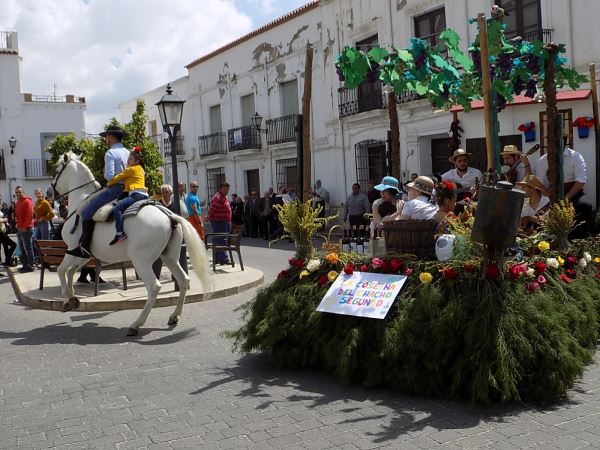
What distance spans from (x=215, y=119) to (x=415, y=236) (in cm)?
2529

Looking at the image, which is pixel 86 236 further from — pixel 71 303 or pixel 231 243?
pixel 231 243

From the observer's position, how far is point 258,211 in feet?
72.0

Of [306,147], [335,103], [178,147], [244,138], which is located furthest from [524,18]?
[178,147]

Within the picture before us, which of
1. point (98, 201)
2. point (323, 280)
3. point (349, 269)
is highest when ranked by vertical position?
point (98, 201)

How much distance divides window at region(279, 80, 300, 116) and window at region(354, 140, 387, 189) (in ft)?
13.8

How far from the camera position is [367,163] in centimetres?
2128

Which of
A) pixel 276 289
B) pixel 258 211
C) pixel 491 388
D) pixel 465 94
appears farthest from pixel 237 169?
pixel 491 388

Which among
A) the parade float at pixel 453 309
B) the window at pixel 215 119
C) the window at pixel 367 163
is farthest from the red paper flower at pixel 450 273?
the window at pixel 215 119

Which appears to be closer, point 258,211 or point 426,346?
point 426,346

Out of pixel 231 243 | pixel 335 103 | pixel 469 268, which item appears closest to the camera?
pixel 469 268

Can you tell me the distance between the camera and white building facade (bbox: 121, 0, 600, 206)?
14445mm

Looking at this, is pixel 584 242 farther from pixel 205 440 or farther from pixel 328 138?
pixel 328 138

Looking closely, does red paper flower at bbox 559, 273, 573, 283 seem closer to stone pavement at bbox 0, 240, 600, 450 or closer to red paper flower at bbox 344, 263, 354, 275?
stone pavement at bbox 0, 240, 600, 450

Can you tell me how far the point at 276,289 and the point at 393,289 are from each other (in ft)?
4.14
